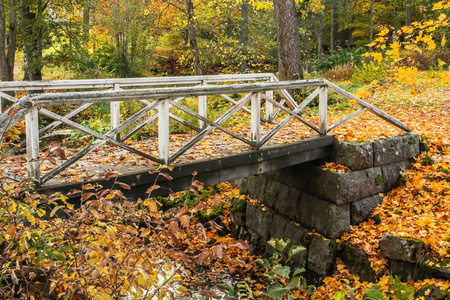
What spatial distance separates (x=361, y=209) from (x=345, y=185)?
55 cm

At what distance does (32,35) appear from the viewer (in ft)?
37.3

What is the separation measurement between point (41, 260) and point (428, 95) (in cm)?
1135

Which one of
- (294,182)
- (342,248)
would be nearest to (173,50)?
(294,182)

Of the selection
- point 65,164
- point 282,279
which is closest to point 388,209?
point 282,279

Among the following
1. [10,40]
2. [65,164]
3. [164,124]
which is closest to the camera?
[65,164]

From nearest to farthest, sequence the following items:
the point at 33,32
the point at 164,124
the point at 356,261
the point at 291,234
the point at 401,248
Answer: the point at 164,124
the point at 401,248
the point at 356,261
the point at 291,234
the point at 33,32

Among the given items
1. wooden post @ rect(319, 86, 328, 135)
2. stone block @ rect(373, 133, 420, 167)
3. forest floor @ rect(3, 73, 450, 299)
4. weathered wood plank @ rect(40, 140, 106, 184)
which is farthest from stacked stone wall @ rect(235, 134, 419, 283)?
weathered wood plank @ rect(40, 140, 106, 184)

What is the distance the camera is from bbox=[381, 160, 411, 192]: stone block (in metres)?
6.94

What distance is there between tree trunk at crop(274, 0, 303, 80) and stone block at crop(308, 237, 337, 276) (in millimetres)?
5012

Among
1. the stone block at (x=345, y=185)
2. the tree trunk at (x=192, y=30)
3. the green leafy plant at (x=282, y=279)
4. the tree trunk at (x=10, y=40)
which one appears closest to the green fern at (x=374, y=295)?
the green leafy plant at (x=282, y=279)

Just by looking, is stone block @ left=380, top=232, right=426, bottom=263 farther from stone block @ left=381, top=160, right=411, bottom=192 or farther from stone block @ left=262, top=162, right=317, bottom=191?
stone block @ left=262, top=162, right=317, bottom=191

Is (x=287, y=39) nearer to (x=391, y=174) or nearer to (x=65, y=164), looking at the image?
(x=391, y=174)

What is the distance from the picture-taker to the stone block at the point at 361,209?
6.55m

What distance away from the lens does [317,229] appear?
6.64 meters
